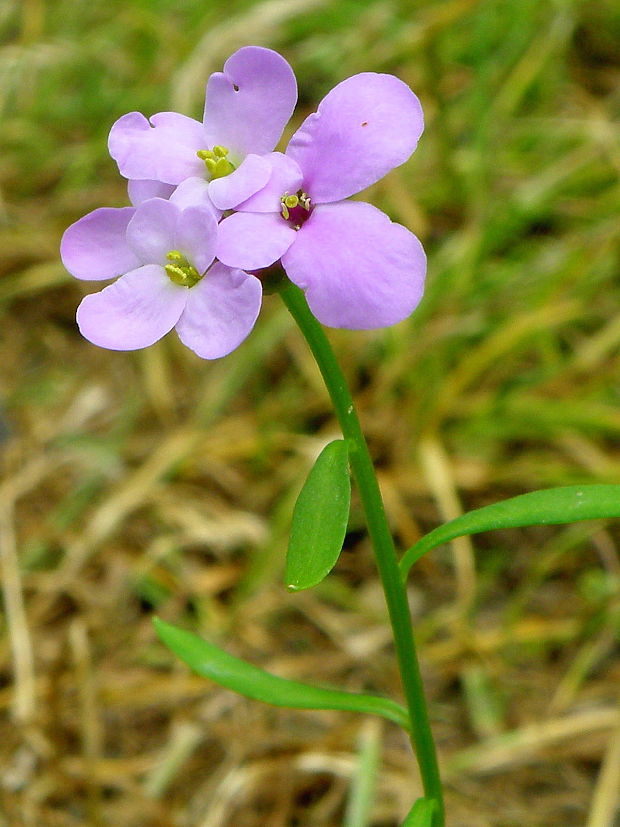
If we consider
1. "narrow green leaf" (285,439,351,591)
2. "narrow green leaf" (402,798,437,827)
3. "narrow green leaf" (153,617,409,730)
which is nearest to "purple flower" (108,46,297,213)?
"narrow green leaf" (285,439,351,591)

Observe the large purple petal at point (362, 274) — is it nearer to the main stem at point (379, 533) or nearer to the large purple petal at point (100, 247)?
the main stem at point (379, 533)

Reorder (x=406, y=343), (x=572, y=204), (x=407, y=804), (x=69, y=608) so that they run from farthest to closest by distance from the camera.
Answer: (x=572, y=204) → (x=406, y=343) → (x=69, y=608) → (x=407, y=804)

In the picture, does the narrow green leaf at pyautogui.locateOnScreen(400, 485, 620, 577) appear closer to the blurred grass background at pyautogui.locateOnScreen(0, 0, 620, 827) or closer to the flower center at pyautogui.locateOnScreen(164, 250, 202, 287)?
the flower center at pyautogui.locateOnScreen(164, 250, 202, 287)

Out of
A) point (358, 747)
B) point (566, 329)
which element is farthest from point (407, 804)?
point (566, 329)

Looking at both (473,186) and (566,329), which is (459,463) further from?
(473,186)

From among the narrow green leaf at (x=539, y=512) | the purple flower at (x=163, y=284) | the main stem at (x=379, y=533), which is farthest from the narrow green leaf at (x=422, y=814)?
the purple flower at (x=163, y=284)
